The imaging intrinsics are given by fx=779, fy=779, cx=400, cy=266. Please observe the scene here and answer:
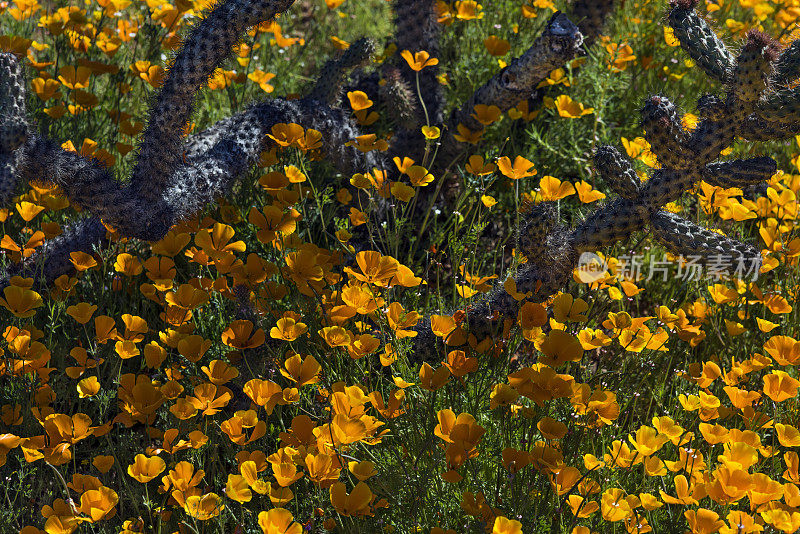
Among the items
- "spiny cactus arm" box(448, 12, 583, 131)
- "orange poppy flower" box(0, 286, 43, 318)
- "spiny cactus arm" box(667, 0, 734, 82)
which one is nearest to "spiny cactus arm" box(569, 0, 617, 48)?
"spiny cactus arm" box(448, 12, 583, 131)

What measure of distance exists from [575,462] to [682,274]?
1247mm

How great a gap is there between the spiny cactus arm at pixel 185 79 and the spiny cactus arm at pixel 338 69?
1.85 feet

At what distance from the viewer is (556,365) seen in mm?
2135

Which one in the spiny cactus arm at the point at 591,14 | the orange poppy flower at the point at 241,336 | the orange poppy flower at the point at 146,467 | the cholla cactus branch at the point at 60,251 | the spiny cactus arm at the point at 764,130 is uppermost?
the spiny cactus arm at the point at 764,130

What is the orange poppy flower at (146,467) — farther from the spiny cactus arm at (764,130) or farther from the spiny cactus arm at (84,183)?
the spiny cactus arm at (764,130)

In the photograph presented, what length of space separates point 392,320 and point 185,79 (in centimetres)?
121

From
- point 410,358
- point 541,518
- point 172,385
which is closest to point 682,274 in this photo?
point 410,358

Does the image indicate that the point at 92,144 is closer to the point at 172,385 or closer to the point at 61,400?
the point at 61,400

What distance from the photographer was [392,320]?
226 centimetres

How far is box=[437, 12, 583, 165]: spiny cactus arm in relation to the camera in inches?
122

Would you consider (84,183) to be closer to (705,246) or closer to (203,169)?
(203,169)

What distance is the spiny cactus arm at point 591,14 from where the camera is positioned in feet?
13.4

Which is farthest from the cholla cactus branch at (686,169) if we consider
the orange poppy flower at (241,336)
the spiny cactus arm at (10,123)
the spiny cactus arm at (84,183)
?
the spiny cactus arm at (10,123)

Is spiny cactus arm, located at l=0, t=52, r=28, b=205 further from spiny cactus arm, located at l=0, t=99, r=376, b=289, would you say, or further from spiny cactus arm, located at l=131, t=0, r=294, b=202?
spiny cactus arm, located at l=131, t=0, r=294, b=202
